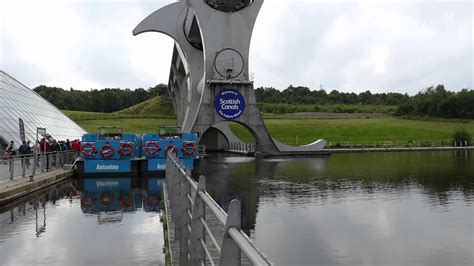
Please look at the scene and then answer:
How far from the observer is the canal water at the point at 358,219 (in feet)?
26.2

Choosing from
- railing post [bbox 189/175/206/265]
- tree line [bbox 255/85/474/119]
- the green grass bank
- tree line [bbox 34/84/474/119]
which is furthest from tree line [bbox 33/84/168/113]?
railing post [bbox 189/175/206/265]

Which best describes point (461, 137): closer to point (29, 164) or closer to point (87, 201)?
point (29, 164)

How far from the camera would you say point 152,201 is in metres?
14.1

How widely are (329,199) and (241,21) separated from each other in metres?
25.3

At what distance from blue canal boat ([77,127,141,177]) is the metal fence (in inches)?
52.8

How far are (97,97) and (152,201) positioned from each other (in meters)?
142

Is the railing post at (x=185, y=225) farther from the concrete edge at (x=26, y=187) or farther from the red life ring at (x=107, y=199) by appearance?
the concrete edge at (x=26, y=187)

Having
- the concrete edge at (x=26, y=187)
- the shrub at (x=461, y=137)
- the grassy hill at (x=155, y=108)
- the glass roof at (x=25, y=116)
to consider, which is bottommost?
the concrete edge at (x=26, y=187)

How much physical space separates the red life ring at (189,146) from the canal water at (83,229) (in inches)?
282

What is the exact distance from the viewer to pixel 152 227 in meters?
10.4

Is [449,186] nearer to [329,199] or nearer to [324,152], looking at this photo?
[329,199]

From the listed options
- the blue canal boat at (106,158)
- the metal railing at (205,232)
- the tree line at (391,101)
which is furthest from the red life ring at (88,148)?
the tree line at (391,101)

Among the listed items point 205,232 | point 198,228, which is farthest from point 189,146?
point 198,228

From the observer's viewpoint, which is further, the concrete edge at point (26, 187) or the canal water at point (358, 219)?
the concrete edge at point (26, 187)
